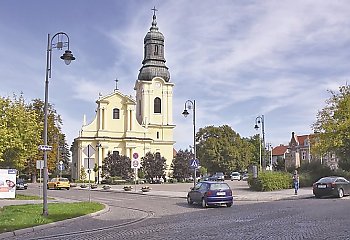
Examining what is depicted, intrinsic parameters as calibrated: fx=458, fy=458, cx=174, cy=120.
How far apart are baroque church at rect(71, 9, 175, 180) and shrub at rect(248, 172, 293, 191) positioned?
40.7 m

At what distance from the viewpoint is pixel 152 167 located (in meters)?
70.4

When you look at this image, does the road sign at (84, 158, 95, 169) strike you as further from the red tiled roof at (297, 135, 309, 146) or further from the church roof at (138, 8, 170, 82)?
the red tiled roof at (297, 135, 309, 146)

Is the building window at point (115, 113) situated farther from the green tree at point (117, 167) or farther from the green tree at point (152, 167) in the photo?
the green tree at point (152, 167)

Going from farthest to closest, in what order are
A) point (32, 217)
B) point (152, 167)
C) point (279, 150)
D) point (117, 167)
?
point (279, 150) < point (117, 167) < point (152, 167) < point (32, 217)

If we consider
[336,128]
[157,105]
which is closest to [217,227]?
[336,128]

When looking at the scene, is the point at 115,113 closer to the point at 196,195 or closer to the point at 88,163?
the point at 88,163

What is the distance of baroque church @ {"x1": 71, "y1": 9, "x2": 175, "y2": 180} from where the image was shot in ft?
259

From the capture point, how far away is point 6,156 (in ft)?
110

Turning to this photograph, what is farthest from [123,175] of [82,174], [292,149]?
[292,149]

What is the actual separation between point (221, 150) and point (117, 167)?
26.1 m

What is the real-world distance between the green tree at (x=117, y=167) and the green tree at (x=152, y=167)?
250cm

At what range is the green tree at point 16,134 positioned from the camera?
32.7 metres

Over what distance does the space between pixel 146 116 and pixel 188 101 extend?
1883 inches

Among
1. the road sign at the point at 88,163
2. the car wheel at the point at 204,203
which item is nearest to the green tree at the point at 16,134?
the road sign at the point at 88,163
